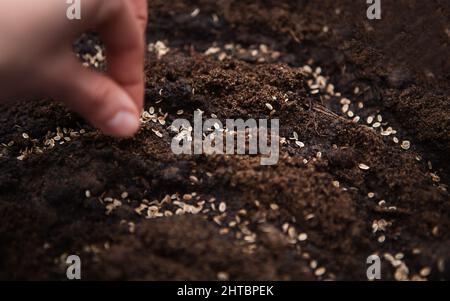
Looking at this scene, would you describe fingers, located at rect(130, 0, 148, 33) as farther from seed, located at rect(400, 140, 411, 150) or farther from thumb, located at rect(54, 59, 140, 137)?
seed, located at rect(400, 140, 411, 150)

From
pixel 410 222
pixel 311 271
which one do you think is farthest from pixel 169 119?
pixel 410 222

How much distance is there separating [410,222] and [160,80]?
1.11m

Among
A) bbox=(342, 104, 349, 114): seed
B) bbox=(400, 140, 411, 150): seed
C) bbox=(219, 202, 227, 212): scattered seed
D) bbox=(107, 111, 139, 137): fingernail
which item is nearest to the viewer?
bbox=(107, 111, 139, 137): fingernail

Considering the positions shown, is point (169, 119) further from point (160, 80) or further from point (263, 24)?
point (263, 24)

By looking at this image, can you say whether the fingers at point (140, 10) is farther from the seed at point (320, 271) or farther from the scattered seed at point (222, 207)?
the seed at point (320, 271)

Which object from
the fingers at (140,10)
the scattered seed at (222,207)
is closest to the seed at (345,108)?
the scattered seed at (222,207)

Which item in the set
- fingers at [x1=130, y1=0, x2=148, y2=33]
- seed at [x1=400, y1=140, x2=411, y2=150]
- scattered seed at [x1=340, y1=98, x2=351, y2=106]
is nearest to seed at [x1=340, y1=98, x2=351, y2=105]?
scattered seed at [x1=340, y1=98, x2=351, y2=106]

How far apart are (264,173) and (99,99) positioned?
633mm

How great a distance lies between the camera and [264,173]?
1785 mm

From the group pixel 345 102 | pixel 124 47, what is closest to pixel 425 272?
pixel 345 102

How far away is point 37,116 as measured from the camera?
6.64 ft

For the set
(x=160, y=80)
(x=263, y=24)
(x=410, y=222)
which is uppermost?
(x=263, y=24)

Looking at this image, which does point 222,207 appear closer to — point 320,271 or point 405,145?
point 320,271

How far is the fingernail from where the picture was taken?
58.4 inches
